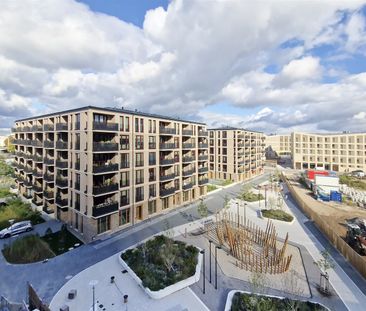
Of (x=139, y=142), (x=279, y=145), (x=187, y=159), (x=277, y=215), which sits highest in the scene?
(x=279, y=145)

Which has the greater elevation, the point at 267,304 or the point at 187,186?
the point at 187,186

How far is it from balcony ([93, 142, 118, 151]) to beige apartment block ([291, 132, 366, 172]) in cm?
8921

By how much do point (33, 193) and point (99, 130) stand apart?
83.6 feet

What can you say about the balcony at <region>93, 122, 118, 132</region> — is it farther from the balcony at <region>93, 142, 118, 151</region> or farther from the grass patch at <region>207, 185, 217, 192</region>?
the grass patch at <region>207, 185, 217, 192</region>

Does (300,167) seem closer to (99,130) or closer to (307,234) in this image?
(307,234)

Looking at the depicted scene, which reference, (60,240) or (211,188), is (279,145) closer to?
(211,188)

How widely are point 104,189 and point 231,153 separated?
45504 millimetres

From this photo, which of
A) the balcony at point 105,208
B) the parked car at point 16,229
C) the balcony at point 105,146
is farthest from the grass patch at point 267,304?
the parked car at point 16,229

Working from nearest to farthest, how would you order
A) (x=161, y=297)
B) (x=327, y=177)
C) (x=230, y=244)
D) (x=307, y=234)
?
1. (x=161, y=297)
2. (x=230, y=244)
3. (x=307, y=234)
4. (x=327, y=177)

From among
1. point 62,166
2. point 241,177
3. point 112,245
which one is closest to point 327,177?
point 241,177

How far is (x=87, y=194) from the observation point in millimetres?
27703

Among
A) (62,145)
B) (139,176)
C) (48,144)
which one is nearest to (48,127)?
(48,144)

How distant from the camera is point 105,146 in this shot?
28.3 m

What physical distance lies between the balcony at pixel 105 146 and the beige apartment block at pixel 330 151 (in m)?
89.2
